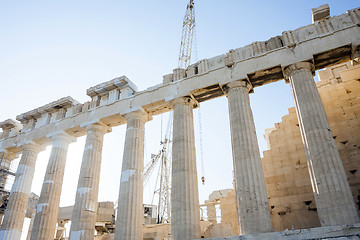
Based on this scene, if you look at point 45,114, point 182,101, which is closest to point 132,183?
point 182,101

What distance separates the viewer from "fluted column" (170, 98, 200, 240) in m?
19.1

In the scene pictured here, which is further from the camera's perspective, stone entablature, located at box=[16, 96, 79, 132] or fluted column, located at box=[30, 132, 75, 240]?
stone entablature, located at box=[16, 96, 79, 132]

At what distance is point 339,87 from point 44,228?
88.8 feet

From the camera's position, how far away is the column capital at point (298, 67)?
67.7 ft

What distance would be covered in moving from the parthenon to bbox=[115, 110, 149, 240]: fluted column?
0.07 meters

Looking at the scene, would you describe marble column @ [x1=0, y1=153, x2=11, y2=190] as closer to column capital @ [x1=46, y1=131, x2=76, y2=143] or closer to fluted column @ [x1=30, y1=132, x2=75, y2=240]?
column capital @ [x1=46, y1=131, x2=76, y2=143]

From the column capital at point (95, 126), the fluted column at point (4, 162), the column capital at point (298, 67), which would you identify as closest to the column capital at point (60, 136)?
the column capital at point (95, 126)

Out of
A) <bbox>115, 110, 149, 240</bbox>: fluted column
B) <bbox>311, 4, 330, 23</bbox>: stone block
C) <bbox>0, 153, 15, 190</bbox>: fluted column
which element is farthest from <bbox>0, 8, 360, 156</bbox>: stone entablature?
<bbox>0, 153, 15, 190</bbox>: fluted column

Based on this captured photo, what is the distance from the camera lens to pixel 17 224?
Result: 27797mm

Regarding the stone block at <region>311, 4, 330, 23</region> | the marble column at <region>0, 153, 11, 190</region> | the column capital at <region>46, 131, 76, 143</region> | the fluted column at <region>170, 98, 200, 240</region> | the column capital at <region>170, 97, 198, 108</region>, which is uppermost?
the stone block at <region>311, 4, 330, 23</region>

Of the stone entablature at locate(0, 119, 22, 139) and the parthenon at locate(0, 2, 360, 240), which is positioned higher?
the stone entablature at locate(0, 119, 22, 139)

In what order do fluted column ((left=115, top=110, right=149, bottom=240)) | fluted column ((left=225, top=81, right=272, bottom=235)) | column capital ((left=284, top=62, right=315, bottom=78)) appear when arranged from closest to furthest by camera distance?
1. fluted column ((left=225, top=81, right=272, bottom=235))
2. column capital ((left=284, top=62, right=315, bottom=78))
3. fluted column ((left=115, top=110, right=149, bottom=240))

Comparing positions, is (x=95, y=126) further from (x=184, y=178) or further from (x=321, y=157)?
(x=321, y=157)

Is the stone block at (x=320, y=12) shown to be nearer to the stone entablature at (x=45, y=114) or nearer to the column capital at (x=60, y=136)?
the stone entablature at (x=45, y=114)
